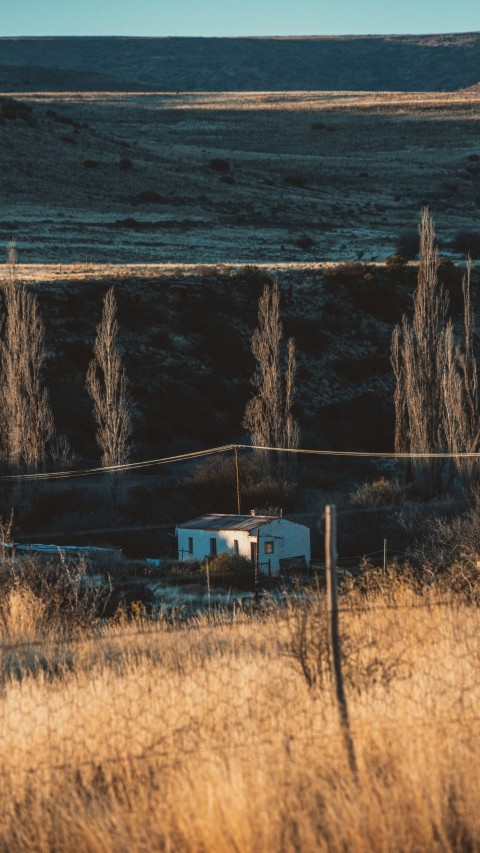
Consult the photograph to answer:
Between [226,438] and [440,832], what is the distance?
3986 cm

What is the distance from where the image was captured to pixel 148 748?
7637 mm

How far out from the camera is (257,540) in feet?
96.9

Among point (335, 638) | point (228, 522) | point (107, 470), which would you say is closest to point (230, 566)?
point (228, 522)

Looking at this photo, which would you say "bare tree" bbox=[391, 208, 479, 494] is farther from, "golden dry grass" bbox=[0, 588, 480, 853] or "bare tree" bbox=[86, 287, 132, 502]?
"golden dry grass" bbox=[0, 588, 480, 853]

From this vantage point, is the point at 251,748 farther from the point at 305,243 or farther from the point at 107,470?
the point at 305,243

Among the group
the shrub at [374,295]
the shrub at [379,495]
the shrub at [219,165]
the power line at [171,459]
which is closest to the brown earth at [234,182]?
the shrub at [219,165]

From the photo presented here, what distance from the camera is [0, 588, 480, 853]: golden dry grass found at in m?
6.18

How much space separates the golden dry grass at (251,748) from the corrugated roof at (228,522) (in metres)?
20.0

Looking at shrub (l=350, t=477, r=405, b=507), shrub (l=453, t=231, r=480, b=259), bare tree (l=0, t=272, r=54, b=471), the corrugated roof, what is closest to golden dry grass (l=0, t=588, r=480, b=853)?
the corrugated roof

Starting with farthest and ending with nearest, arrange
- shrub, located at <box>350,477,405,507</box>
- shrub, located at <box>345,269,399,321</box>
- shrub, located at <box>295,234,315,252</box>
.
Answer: shrub, located at <box>295,234,315,252</box> → shrub, located at <box>345,269,399,321</box> → shrub, located at <box>350,477,405,507</box>

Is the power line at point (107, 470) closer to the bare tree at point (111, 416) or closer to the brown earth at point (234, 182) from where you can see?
the bare tree at point (111, 416)

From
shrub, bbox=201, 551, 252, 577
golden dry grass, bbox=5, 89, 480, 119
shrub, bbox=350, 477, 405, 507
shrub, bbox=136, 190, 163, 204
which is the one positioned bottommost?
shrub, bbox=201, 551, 252, 577

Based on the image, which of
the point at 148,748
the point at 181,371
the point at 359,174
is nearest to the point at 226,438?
the point at 181,371

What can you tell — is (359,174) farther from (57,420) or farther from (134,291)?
(57,420)
